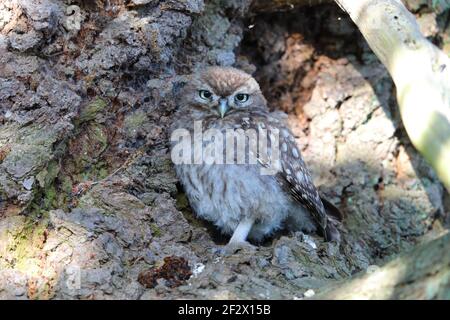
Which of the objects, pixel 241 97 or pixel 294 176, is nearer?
pixel 294 176

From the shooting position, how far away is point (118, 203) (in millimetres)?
3529

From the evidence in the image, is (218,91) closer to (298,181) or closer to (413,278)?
(298,181)

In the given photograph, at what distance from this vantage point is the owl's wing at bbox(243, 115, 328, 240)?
13.0ft

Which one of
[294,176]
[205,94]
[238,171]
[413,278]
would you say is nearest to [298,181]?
[294,176]

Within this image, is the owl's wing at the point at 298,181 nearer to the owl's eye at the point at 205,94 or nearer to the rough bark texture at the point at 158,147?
the rough bark texture at the point at 158,147

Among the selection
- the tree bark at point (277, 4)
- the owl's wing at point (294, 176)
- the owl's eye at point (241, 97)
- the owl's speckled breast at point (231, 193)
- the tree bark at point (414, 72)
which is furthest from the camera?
the tree bark at point (277, 4)

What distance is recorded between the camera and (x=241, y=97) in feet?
13.5

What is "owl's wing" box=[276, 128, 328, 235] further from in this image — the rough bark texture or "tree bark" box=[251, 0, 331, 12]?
"tree bark" box=[251, 0, 331, 12]

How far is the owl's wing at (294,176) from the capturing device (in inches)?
156

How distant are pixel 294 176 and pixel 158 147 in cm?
79

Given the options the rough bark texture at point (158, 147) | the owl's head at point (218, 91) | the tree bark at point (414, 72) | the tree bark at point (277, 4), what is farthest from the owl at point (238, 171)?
the tree bark at point (414, 72)

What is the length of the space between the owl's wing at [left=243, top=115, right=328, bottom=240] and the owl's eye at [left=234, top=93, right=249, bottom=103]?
13cm

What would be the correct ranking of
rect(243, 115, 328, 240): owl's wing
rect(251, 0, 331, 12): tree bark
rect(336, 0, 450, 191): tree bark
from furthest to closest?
1. rect(251, 0, 331, 12): tree bark
2. rect(243, 115, 328, 240): owl's wing
3. rect(336, 0, 450, 191): tree bark

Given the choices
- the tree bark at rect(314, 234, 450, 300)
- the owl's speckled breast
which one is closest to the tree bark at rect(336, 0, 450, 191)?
the tree bark at rect(314, 234, 450, 300)
